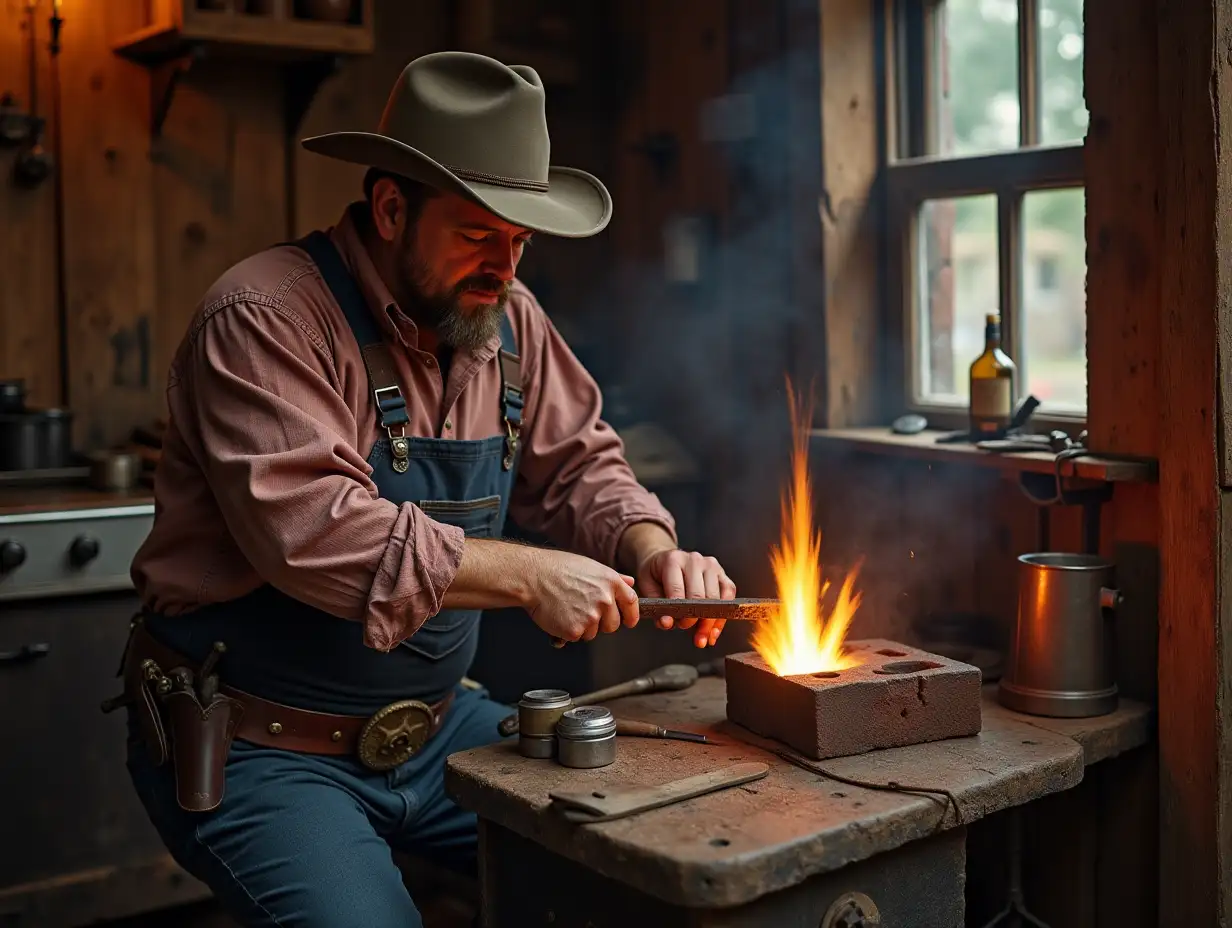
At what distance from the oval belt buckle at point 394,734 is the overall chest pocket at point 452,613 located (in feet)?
0.36

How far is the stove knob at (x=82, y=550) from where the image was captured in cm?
357

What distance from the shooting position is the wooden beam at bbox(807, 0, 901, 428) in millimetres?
3797

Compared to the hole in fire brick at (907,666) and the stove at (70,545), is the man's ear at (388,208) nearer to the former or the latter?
the hole in fire brick at (907,666)

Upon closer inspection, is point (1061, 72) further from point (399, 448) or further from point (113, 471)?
point (113, 471)

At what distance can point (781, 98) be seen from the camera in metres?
3.96

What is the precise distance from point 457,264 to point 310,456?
51 centimetres

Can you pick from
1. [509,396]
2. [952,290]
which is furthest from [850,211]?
[509,396]

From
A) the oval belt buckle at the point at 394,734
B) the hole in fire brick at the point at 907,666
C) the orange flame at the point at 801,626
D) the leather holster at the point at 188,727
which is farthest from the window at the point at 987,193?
the leather holster at the point at 188,727

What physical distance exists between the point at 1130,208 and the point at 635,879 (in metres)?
1.72

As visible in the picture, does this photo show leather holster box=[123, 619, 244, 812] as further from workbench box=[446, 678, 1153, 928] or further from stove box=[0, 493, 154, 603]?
stove box=[0, 493, 154, 603]

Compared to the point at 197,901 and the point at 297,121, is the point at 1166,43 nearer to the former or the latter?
the point at 297,121

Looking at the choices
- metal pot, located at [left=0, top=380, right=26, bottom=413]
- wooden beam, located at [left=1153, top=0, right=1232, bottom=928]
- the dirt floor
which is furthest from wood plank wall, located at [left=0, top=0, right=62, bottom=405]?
wooden beam, located at [left=1153, top=0, right=1232, bottom=928]

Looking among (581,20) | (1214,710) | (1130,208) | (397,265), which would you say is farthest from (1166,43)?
(581,20)

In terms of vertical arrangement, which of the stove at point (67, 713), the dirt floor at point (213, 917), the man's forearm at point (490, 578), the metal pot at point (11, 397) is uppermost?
the metal pot at point (11, 397)
